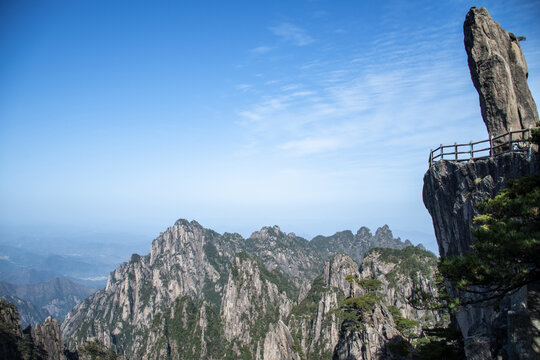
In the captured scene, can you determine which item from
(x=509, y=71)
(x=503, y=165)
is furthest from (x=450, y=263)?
(x=509, y=71)

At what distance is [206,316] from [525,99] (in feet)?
418

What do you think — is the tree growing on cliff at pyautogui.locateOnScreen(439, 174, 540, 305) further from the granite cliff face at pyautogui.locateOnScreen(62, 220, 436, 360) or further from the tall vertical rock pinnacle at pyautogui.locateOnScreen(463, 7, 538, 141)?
the granite cliff face at pyautogui.locateOnScreen(62, 220, 436, 360)

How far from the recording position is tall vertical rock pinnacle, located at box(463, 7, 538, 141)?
21.3m

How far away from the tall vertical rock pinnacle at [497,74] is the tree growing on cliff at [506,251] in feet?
32.5

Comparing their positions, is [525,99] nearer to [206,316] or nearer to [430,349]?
[430,349]

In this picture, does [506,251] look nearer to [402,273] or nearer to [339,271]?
[402,273]

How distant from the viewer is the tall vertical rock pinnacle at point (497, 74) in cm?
2133

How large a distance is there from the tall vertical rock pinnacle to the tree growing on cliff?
9.91 m

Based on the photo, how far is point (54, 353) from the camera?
65.6m

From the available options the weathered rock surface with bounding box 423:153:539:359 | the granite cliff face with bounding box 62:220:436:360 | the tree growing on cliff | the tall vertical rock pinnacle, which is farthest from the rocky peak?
the tree growing on cliff

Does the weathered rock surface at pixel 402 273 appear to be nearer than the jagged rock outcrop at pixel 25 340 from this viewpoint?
No

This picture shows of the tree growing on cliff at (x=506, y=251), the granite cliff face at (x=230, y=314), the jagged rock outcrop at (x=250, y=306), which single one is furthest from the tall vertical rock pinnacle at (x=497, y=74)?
the jagged rock outcrop at (x=250, y=306)

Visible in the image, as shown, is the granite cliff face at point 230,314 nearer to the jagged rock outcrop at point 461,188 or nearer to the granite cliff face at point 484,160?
the jagged rock outcrop at point 461,188

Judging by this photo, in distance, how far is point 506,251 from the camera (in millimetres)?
10930
